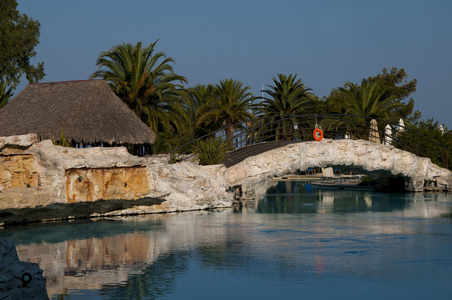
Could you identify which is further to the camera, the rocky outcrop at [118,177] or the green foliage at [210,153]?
the green foliage at [210,153]

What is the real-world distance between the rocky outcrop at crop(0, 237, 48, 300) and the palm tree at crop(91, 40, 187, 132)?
33806 millimetres

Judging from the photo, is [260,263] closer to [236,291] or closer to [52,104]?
[236,291]

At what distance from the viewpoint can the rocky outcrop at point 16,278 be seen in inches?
365

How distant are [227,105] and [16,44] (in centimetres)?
1906

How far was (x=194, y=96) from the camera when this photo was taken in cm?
6031

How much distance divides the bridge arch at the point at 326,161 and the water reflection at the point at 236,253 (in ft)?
19.2

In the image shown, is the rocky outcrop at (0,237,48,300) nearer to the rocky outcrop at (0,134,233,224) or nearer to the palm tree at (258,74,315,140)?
the rocky outcrop at (0,134,233,224)

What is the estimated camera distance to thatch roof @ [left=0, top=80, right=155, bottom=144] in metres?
32.9

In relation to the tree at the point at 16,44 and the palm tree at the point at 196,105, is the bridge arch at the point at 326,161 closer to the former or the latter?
the palm tree at the point at 196,105

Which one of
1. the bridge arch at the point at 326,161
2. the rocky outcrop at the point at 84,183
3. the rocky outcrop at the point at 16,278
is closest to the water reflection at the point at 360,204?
the bridge arch at the point at 326,161

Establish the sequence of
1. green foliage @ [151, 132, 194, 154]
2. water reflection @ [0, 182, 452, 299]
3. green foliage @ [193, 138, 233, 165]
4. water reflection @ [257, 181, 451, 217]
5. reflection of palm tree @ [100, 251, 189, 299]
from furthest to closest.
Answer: green foliage @ [151, 132, 194, 154], green foliage @ [193, 138, 233, 165], water reflection @ [257, 181, 451, 217], water reflection @ [0, 182, 452, 299], reflection of palm tree @ [100, 251, 189, 299]

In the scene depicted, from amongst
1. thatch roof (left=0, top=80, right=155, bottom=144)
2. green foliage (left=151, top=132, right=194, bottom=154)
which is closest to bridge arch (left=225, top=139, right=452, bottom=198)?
thatch roof (left=0, top=80, right=155, bottom=144)

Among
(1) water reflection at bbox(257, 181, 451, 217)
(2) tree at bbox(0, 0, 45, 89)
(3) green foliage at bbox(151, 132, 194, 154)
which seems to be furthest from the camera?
(2) tree at bbox(0, 0, 45, 89)

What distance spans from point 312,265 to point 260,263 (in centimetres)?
129
